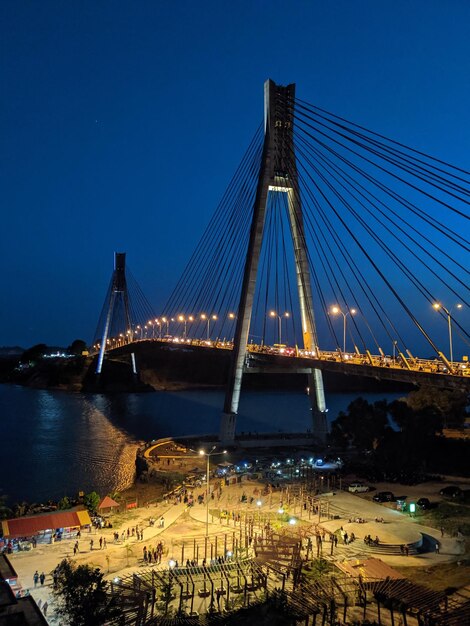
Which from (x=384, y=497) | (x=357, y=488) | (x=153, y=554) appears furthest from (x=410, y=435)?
(x=153, y=554)

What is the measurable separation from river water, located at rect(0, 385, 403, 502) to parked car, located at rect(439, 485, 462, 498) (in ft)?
66.2

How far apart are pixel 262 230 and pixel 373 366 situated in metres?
12.7

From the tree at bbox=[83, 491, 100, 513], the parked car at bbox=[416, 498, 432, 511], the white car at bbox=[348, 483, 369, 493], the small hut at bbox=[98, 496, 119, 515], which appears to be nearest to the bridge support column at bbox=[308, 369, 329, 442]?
the white car at bbox=[348, 483, 369, 493]

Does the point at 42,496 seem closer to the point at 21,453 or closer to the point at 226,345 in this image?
the point at 21,453

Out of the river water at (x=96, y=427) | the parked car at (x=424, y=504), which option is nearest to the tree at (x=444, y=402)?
the parked car at (x=424, y=504)

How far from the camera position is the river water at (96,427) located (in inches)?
1497

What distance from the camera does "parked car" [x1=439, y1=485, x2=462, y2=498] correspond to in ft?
90.0

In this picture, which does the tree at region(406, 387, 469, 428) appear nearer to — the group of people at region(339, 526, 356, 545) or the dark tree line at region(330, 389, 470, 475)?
the dark tree line at region(330, 389, 470, 475)

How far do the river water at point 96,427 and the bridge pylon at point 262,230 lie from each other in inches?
450

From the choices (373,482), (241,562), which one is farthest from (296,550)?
(373,482)

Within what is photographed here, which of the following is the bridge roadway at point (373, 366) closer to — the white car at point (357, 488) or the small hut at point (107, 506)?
the white car at point (357, 488)

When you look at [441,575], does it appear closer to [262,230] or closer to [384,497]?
[384,497]

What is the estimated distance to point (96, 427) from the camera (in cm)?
5938

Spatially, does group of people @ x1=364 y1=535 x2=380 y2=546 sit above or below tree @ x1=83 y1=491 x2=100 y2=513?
above
